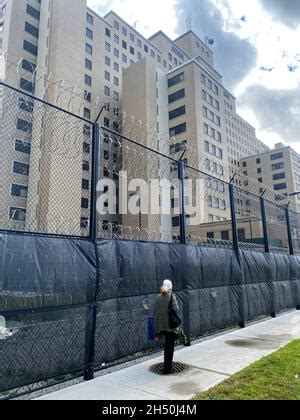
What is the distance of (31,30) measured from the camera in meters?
45.9

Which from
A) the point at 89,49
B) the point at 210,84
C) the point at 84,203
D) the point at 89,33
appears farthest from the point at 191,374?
the point at 89,33

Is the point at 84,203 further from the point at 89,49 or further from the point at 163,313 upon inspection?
the point at 163,313

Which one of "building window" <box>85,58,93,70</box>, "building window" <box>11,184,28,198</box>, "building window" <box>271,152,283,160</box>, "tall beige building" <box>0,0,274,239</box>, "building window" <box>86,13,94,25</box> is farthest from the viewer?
"building window" <box>271,152,283,160</box>

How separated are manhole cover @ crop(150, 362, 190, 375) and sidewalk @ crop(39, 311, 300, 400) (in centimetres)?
11

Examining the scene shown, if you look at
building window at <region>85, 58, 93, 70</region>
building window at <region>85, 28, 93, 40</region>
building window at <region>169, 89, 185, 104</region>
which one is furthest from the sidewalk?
building window at <region>85, 28, 93, 40</region>

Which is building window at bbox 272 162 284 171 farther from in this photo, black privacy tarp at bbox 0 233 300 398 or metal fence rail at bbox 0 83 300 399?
black privacy tarp at bbox 0 233 300 398

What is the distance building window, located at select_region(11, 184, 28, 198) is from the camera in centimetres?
3556

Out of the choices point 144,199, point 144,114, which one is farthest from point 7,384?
point 144,114

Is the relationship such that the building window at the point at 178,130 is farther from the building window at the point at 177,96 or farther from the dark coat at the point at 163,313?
the dark coat at the point at 163,313

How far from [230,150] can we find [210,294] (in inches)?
3480

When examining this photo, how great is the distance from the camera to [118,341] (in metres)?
5.29

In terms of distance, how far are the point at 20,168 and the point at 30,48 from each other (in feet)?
64.2
